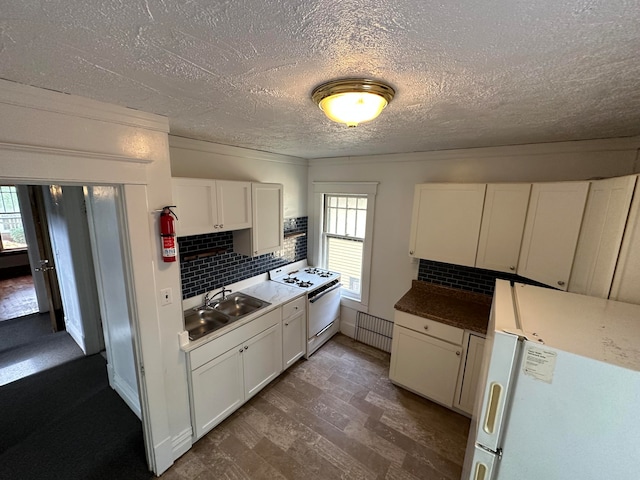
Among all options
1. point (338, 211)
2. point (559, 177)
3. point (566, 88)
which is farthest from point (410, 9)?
point (338, 211)

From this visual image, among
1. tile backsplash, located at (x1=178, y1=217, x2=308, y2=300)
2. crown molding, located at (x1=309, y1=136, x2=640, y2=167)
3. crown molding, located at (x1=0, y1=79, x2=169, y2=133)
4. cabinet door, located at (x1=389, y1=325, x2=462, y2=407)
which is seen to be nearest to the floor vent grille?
cabinet door, located at (x1=389, y1=325, x2=462, y2=407)

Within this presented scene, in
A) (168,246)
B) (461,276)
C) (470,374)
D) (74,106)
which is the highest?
(74,106)

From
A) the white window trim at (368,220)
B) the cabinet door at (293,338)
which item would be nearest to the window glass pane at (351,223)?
the white window trim at (368,220)

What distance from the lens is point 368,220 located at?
10.6 ft

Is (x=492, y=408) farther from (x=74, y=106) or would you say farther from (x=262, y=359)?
(x=74, y=106)

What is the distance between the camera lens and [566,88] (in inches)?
43.5

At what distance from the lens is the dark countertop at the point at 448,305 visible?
2337 millimetres

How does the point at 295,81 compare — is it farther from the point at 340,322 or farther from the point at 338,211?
the point at 340,322

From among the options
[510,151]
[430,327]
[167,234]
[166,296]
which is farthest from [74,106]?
[510,151]

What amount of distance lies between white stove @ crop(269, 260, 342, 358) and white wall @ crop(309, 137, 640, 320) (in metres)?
0.45

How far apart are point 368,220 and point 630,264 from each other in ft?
7.40

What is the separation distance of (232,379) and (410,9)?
8.64 ft

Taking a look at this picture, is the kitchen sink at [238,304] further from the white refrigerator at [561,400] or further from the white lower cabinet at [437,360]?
the white refrigerator at [561,400]

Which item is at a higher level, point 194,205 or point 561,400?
point 194,205
